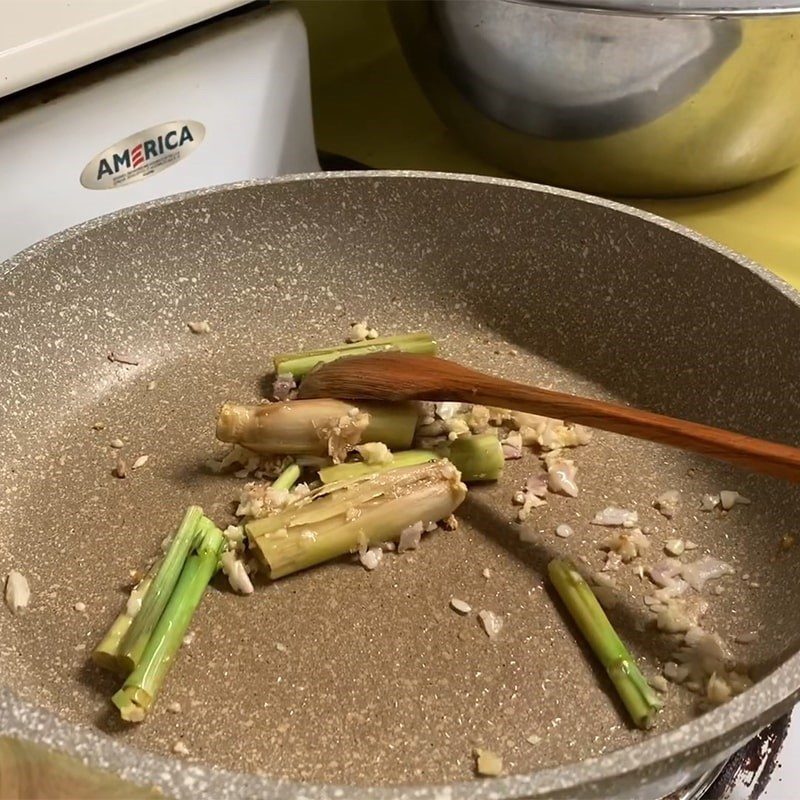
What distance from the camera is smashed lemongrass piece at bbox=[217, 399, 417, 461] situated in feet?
2.20

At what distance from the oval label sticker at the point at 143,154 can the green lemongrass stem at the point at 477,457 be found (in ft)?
1.19

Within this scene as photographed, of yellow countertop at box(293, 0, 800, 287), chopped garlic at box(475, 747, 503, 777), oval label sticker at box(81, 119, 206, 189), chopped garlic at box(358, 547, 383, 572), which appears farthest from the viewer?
yellow countertop at box(293, 0, 800, 287)

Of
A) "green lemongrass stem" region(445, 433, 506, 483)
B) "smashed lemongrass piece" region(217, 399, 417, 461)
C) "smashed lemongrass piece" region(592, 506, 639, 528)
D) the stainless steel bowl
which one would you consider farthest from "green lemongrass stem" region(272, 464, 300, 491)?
the stainless steel bowl

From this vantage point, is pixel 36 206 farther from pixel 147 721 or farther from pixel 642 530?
pixel 642 530

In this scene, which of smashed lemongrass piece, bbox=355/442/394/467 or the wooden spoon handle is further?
smashed lemongrass piece, bbox=355/442/394/467

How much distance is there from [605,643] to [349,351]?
12.9 inches

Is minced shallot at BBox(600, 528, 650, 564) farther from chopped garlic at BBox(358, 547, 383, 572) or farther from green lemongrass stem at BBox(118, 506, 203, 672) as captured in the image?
green lemongrass stem at BBox(118, 506, 203, 672)

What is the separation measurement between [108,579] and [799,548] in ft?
1.57

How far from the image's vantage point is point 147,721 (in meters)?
0.55

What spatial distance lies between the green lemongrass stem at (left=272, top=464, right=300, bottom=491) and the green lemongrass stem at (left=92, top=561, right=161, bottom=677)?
0.12 metres

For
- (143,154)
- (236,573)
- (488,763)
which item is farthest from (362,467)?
(143,154)

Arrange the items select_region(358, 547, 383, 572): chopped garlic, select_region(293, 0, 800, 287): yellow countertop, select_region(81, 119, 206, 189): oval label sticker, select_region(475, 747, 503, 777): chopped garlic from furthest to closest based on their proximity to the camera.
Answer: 1. select_region(293, 0, 800, 287): yellow countertop
2. select_region(81, 119, 206, 189): oval label sticker
3. select_region(358, 547, 383, 572): chopped garlic
4. select_region(475, 747, 503, 777): chopped garlic

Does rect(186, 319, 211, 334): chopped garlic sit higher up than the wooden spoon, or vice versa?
the wooden spoon

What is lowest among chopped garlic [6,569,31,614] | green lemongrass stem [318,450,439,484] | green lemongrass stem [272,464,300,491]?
chopped garlic [6,569,31,614]
